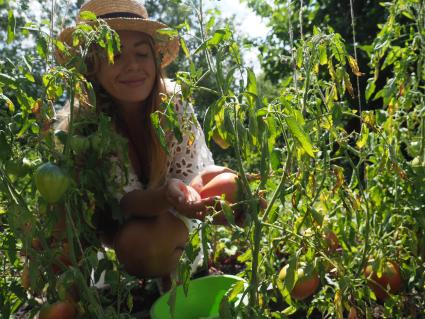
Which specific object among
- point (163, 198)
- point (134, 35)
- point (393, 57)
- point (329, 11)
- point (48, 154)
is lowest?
point (163, 198)

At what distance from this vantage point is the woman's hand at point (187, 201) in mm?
908

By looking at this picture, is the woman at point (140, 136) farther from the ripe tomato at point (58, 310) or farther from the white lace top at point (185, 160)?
the ripe tomato at point (58, 310)

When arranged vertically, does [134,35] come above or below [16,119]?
above

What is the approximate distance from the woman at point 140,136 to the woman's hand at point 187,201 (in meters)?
0.16

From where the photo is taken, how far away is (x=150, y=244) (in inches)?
53.3

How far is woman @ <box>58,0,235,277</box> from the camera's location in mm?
1306

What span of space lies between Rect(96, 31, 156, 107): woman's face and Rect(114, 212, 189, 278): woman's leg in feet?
1.19

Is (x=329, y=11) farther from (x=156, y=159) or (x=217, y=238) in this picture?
(x=156, y=159)

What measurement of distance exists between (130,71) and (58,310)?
2.22ft

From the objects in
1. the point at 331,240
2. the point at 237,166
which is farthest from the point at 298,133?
the point at 331,240

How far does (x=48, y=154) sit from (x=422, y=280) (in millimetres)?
896

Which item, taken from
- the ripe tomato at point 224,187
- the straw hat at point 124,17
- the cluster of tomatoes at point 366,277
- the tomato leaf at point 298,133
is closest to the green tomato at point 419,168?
the cluster of tomatoes at point 366,277

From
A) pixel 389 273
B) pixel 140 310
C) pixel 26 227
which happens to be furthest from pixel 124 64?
pixel 389 273

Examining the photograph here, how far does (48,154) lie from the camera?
2.95 feet
